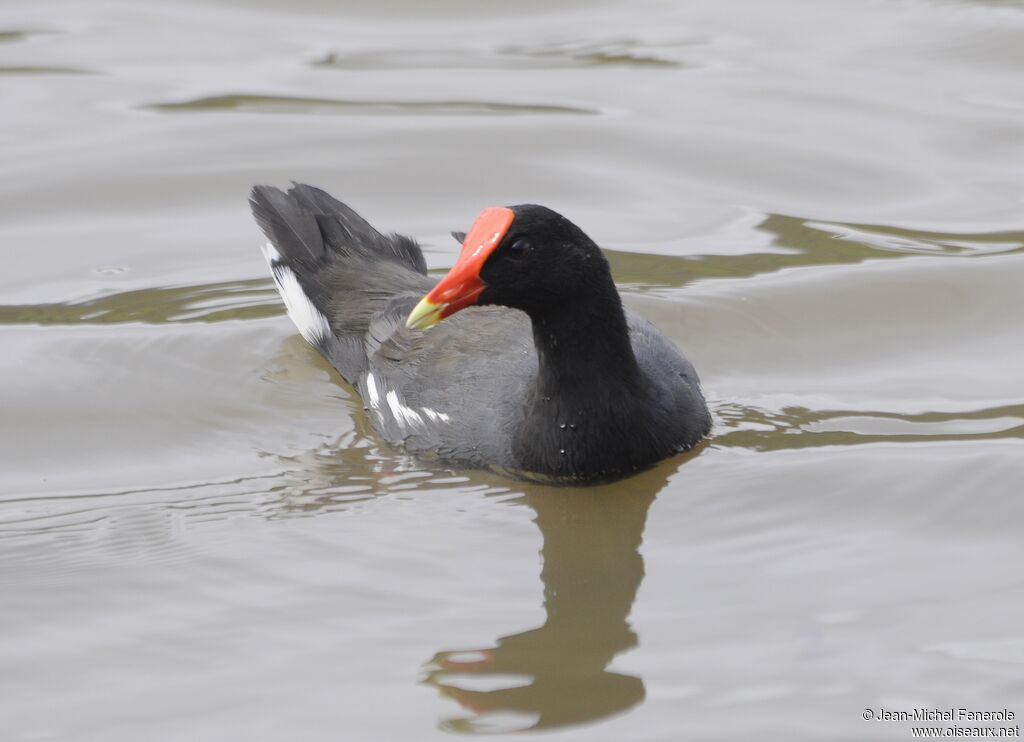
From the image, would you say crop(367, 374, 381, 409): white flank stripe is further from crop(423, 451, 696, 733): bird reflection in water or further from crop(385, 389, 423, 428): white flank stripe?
crop(423, 451, 696, 733): bird reflection in water

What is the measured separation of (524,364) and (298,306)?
4.92ft

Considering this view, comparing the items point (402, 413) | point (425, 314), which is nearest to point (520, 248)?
point (425, 314)

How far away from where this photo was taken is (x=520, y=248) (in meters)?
5.67

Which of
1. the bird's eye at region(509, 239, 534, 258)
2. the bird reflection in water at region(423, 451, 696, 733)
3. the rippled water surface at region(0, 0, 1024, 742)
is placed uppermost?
the bird's eye at region(509, 239, 534, 258)

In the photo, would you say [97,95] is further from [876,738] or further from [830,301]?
[876,738]

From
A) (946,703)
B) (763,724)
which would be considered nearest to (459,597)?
(763,724)

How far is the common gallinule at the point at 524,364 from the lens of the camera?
5.69 m

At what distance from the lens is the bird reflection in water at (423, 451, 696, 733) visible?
177 inches

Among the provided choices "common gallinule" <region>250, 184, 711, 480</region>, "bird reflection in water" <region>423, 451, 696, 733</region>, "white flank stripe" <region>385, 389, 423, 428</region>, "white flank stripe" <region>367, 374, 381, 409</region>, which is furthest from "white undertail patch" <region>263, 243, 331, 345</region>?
"bird reflection in water" <region>423, 451, 696, 733</region>

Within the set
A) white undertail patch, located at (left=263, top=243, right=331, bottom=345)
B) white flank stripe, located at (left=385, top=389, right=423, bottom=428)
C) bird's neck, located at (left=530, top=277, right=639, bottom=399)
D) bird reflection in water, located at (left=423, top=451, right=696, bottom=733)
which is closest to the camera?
bird reflection in water, located at (left=423, top=451, right=696, bottom=733)

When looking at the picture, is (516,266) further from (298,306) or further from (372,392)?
(298,306)

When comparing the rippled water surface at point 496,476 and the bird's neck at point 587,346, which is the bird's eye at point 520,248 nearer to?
the bird's neck at point 587,346

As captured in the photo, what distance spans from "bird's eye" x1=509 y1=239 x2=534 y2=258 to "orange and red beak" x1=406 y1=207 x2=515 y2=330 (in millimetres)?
58

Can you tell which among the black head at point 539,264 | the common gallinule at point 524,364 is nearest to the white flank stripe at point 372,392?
the common gallinule at point 524,364
